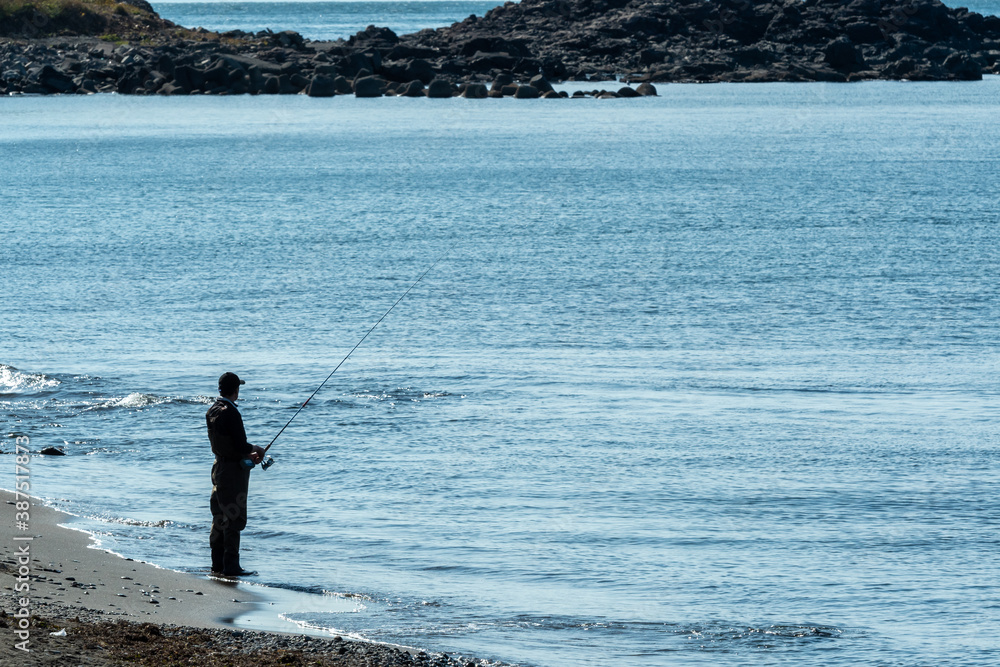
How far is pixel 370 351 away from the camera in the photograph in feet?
65.5

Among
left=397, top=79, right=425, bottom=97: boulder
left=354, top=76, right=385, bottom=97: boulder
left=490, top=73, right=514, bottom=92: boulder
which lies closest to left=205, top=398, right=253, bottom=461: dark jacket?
left=397, top=79, right=425, bottom=97: boulder

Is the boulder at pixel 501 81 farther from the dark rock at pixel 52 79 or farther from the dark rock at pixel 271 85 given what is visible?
the dark rock at pixel 52 79

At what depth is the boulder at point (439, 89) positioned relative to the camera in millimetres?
111438

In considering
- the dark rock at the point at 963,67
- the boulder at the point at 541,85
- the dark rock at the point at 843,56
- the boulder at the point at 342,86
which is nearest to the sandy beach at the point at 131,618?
the boulder at the point at 541,85

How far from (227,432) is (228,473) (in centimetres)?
37

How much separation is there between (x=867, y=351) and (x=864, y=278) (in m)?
7.77

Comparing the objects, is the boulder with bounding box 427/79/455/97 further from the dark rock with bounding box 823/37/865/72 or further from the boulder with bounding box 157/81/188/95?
the dark rock with bounding box 823/37/865/72

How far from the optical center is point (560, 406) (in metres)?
16.1

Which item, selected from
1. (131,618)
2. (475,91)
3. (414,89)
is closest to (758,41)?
(475,91)

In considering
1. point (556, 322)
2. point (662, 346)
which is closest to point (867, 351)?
point (662, 346)

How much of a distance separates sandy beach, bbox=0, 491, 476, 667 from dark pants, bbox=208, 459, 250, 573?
260mm

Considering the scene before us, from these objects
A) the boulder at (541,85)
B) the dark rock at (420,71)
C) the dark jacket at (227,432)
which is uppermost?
the dark rock at (420,71)

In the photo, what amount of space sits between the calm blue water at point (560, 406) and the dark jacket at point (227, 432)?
1.07 metres

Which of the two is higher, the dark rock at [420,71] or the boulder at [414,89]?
the dark rock at [420,71]
